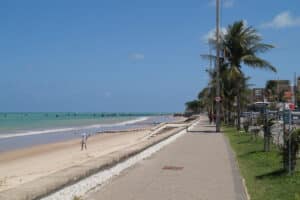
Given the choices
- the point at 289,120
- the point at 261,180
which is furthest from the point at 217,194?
the point at 289,120

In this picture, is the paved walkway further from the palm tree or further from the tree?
the tree

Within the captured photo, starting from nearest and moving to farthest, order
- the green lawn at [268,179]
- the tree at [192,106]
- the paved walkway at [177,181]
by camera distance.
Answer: the paved walkway at [177,181], the green lawn at [268,179], the tree at [192,106]

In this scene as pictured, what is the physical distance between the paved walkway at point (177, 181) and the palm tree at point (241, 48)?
23.1 meters

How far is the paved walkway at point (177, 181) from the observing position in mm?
9539

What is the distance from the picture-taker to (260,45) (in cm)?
3922

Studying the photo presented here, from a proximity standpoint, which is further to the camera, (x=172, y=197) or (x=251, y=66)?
(x=251, y=66)

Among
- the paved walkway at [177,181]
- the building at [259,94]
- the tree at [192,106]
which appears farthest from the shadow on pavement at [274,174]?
the tree at [192,106]

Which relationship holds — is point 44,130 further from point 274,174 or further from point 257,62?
point 274,174

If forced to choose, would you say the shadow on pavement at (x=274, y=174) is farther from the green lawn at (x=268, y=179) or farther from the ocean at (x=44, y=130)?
the ocean at (x=44, y=130)

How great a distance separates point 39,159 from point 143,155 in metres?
12.1

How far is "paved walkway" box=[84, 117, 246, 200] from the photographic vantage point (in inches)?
376

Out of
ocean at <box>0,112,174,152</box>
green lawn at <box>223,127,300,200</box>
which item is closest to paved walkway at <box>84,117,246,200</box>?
green lawn at <box>223,127,300,200</box>

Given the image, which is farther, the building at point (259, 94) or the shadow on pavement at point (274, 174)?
the building at point (259, 94)

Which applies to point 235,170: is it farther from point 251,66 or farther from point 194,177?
point 251,66
